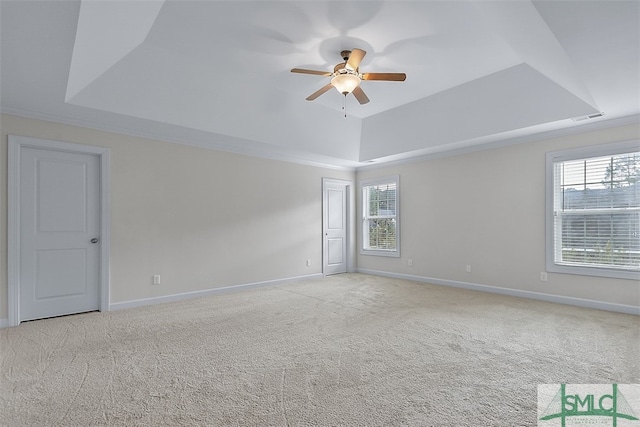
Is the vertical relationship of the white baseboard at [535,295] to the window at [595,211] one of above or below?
below

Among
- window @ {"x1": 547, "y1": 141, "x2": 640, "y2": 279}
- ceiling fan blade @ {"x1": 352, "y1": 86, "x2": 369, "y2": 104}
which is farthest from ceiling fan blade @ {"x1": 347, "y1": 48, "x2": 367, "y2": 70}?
window @ {"x1": 547, "y1": 141, "x2": 640, "y2": 279}

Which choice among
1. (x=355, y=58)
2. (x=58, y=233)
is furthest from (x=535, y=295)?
(x=58, y=233)

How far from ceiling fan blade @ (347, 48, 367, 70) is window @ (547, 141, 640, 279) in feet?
10.5

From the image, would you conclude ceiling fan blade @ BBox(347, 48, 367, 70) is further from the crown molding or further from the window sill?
the window sill

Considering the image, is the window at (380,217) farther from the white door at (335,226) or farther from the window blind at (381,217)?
the white door at (335,226)

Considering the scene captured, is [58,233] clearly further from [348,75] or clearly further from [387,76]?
[387,76]

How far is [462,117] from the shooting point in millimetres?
4754

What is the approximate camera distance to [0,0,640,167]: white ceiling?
95.2 inches

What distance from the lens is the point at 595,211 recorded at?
4246 millimetres

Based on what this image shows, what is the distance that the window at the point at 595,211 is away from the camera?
403 cm

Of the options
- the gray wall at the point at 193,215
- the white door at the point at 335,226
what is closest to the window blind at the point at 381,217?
the white door at the point at 335,226

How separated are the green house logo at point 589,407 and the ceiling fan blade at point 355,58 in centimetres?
299

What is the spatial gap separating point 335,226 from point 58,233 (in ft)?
15.1

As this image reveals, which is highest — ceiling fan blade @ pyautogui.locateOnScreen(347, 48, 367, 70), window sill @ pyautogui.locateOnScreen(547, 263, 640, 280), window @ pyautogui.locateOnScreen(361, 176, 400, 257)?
ceiling fan blade @ pyautogui.locateOnScreen(347, 48, 367, 70)
